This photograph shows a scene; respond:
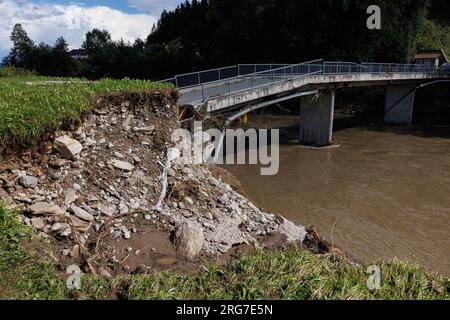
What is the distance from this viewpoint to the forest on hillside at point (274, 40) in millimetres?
41938

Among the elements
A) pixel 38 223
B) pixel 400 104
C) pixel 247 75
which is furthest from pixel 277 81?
pixel 400 104

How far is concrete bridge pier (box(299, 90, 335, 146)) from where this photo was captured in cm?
2819

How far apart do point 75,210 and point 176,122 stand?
4.77m

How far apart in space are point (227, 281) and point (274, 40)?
4505cm

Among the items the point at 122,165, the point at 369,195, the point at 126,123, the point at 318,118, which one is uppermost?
the point at 126,123

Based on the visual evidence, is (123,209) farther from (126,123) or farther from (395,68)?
(395,68)

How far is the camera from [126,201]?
8.47m

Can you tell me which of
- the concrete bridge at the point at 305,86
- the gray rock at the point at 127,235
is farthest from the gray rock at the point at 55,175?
the concrete bridge at the point at 305,86

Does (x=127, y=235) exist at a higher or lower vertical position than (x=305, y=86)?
lower

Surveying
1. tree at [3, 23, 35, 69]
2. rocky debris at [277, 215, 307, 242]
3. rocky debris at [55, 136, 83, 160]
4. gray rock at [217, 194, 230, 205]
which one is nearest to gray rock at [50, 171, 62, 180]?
rocky debris at [55, 136, 83, 160]

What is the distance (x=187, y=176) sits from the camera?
10.0 m

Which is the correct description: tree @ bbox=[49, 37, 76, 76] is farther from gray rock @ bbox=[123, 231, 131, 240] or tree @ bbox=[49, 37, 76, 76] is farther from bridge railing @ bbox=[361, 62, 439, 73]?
gray rock @ bbox=[123, 231, 131, 240]

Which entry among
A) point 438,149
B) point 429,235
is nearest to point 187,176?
point 429,235
